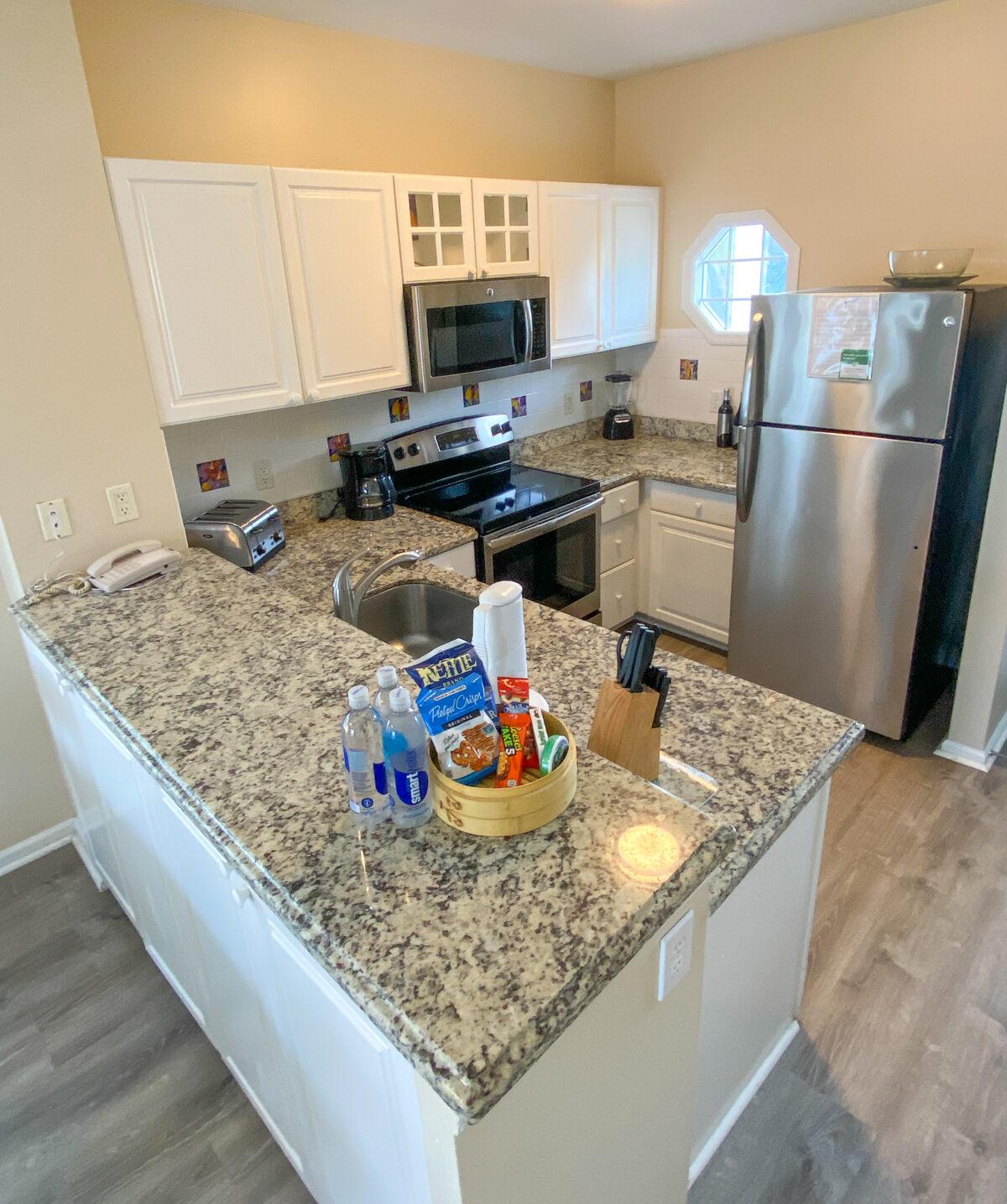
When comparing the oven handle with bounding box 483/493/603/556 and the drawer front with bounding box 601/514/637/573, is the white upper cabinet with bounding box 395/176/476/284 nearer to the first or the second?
the oven handle with bounding box 483/493/603/556

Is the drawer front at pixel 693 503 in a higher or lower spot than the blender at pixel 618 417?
lower

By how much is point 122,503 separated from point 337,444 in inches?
39.3

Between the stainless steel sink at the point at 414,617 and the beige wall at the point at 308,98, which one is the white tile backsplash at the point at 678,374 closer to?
the beige wall at the point at 308,98

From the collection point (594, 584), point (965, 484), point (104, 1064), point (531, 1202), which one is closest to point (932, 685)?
point (965, 484)

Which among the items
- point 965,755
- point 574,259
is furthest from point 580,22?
point 965,755

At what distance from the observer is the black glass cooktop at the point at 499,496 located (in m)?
2.90

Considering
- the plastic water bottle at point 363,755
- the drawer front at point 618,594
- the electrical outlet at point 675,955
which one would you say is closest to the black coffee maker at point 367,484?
the drawer front at point 618,594

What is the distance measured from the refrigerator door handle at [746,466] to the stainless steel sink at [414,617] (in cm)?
135

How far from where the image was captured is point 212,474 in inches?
106

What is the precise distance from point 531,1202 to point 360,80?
10.4ft

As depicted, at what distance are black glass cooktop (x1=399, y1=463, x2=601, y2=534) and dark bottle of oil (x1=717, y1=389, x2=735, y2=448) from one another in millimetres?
809

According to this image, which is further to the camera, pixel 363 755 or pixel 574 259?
pixel 574 259

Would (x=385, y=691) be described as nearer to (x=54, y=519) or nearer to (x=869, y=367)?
(x=54, y=519)

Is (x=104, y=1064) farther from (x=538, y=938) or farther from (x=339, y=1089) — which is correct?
(x=538, y=938)
